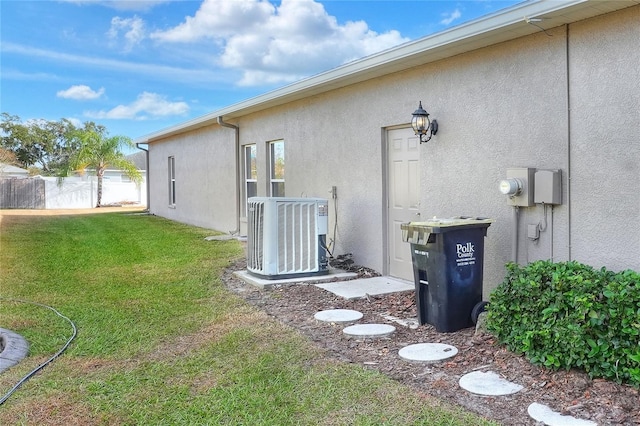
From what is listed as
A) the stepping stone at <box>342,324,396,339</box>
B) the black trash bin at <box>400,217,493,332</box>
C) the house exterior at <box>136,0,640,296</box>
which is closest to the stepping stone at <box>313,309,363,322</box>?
the stepping stone at <box>342,324,396,339</box>

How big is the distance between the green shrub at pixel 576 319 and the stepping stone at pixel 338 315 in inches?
62.9

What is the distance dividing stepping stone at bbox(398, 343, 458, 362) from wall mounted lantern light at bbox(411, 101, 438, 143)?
2.73m

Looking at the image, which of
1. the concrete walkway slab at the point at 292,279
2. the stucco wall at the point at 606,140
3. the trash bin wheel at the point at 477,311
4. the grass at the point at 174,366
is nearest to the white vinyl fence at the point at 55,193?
the grass at the point at 174,366

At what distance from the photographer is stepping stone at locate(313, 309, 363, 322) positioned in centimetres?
519

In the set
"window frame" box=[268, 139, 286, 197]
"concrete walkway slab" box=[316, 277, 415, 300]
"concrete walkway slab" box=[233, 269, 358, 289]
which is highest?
"window frame" box=[268, 139, 286, 197]

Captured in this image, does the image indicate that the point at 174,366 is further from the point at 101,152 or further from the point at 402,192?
the point at 101,152

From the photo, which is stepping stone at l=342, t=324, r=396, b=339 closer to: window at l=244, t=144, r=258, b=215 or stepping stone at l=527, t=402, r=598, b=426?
stepping stone at l=527, t=402, r=598, b=426

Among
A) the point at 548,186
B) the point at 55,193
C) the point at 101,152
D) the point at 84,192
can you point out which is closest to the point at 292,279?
the point at 548,186

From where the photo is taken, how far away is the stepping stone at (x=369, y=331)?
4.68 meters

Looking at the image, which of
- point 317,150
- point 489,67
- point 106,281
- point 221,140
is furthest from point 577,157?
point 221,140

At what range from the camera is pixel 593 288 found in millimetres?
3492

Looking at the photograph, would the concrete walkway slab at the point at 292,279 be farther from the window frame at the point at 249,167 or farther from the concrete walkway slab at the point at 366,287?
the window frame at the point at 249,167

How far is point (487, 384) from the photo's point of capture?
11.5 ft

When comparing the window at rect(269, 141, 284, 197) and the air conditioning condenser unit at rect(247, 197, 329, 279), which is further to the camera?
the window at rect(269, 141, 284, 197)
